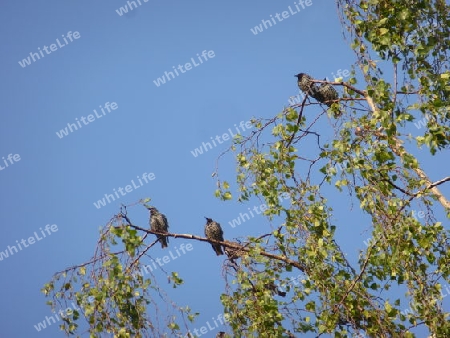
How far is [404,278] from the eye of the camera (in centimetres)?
371

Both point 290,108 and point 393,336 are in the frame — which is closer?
point 393,336

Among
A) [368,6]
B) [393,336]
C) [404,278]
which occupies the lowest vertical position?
[393,336]

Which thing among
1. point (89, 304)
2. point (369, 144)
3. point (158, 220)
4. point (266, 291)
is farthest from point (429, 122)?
point (158, 220)

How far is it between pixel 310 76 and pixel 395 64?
2.36m

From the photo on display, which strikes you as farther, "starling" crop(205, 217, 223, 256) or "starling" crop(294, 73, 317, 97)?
"starling" crop(205, 217, 223, 256)

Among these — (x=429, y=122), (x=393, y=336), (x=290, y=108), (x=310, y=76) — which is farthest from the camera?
(x=310, y=76)

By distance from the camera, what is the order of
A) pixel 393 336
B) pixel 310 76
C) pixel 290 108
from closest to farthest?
pixel 393 336, pixel 290 108, pixel 310 76

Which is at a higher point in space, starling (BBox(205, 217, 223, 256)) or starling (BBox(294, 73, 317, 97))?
starling (BBox(294, 73, 317, 97))

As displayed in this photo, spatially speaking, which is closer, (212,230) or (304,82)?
(304,82)

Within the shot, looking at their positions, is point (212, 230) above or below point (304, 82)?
below

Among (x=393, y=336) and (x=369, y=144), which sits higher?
(x=369, y=144)

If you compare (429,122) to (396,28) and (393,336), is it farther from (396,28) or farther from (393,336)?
(393,336)

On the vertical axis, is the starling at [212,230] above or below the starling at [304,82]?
below

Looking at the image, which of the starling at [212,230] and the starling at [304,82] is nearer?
the starling at [304,82]
